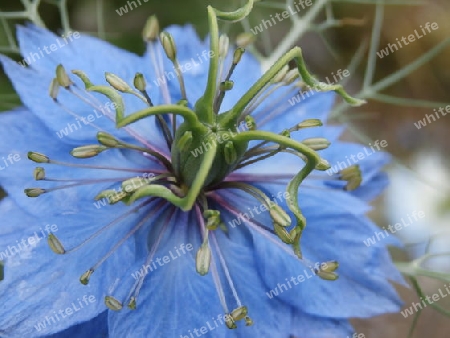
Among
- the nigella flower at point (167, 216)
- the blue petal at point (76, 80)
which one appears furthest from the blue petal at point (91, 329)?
the blue petal at point (76, 80)

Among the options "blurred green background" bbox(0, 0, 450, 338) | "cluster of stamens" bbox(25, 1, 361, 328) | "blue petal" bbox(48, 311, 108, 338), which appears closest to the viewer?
"cluster of stamens" bbox(25, 1, 361, 328)

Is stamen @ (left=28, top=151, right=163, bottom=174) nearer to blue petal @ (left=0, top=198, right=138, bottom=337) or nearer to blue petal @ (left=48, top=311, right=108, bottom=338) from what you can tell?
blue petal @ (left=0, top=198, right=138, bottom=337)

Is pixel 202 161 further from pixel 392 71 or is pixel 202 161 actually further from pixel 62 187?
pixel 392 71

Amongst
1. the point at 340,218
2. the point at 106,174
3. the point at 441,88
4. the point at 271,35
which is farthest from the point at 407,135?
the point at 106,174

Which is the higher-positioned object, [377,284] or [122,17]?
[122,17]

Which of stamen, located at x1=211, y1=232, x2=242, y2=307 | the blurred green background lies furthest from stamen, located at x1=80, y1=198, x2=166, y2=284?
the blurred green background

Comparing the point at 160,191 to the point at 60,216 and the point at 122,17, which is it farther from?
the point at 122,17

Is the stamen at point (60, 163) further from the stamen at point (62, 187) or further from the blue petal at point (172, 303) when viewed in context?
the blue petal at point (172, 303)

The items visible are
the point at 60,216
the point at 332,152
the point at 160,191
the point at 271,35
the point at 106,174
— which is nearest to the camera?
the point at 160,191
